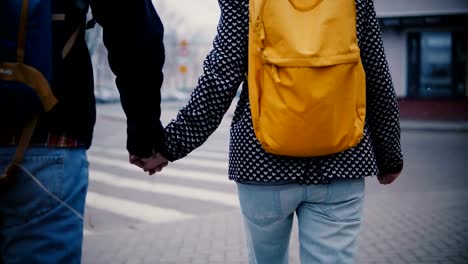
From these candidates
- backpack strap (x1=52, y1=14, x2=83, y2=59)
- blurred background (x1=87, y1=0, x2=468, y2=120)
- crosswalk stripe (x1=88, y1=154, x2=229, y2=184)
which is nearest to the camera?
backpack strap (x1=52, y1=14, x2=83, y2=59)

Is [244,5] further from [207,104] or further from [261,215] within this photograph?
[261,215]

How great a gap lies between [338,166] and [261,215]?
35cm

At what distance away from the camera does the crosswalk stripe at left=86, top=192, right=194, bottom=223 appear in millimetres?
6023

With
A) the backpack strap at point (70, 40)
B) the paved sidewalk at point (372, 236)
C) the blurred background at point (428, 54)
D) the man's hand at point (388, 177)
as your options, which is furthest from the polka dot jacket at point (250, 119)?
the blurred background at point (428, 54)

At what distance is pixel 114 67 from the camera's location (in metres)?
1.74

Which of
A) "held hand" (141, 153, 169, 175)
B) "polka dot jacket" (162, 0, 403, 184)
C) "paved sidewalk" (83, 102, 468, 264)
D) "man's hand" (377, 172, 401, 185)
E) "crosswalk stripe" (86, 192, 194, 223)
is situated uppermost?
"polka dot jacket" (162, 0, 403, 184)

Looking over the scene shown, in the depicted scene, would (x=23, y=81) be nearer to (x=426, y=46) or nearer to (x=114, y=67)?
(x=114, y=67)

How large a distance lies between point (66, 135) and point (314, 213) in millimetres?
944

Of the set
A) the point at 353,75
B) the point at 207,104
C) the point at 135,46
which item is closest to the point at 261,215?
the point at 207,104

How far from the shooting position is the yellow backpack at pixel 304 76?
5.88ft

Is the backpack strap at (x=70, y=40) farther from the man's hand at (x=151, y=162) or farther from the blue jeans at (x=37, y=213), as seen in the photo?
the man's hand at (x=151, y=162)

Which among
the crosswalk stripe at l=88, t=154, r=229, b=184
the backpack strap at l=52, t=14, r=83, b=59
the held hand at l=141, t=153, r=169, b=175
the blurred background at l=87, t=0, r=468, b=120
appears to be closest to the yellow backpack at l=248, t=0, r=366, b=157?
the held hand at l=141, t=153, r=169, b=175

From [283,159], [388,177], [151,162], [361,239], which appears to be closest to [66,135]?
[151,162]

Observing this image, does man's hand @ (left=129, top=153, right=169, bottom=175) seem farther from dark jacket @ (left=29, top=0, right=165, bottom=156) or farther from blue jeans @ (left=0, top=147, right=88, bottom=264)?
blue jeans @ (left=0, top=147, right=88, bottom=264)
